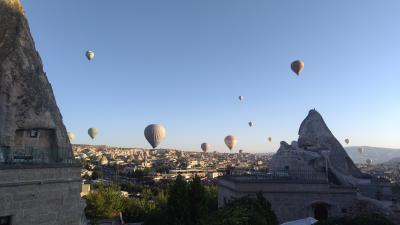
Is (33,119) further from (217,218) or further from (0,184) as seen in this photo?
(217,218)

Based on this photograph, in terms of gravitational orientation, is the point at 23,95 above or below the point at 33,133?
above

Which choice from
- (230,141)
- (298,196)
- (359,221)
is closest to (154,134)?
(230,141)

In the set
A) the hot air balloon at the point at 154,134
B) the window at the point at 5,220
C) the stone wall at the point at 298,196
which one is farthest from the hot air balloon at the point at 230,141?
the window at the point at 5,220

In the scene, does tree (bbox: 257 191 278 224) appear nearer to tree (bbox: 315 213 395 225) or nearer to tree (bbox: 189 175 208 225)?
tree (bbox: 315 213 395 225)

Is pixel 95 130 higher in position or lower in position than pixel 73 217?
higher

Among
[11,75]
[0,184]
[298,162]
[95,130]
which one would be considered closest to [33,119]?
[11,75]

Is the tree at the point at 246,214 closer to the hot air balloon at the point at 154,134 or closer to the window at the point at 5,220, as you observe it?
the window at the point at 5,220

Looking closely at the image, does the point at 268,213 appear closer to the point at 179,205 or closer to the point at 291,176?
the point at 179,205
